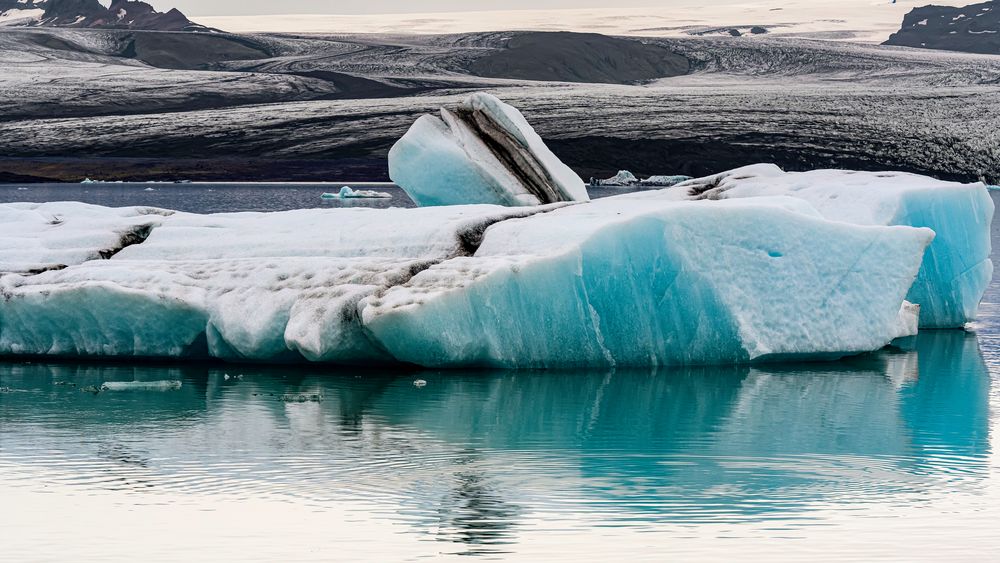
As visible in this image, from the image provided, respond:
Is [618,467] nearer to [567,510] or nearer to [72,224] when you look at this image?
[567,510]

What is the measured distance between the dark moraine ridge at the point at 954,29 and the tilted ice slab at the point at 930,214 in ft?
305

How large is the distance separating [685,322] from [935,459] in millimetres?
3129

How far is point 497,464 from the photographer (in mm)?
7012

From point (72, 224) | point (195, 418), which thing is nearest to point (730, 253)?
point (195, 418)

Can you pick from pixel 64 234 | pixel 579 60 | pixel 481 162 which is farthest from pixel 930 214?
pixel 579 60

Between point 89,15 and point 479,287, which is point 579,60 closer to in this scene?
point 89,15

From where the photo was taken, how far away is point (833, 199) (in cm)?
1291

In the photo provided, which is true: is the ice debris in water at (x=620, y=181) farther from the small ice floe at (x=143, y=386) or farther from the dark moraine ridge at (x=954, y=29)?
the dark moraine ridge at (x=954, y=29)

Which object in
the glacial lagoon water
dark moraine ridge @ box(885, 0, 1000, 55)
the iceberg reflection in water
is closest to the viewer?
the glacial lagoon water

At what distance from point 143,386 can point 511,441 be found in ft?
10.1

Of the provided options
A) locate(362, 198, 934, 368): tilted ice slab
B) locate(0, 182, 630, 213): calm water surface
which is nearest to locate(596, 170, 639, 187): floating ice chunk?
locate(0, 182, 630, 213): calm water surface

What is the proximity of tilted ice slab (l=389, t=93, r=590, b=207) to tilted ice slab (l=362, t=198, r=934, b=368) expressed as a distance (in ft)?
16.2

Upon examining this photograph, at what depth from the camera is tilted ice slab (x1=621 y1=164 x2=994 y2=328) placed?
41.3 ft

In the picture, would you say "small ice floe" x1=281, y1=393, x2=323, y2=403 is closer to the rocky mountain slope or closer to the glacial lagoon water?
the glacial lagoon water
